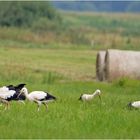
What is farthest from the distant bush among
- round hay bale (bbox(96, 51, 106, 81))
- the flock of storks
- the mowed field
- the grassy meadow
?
the flock of storks

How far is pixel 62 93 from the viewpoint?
686 inches

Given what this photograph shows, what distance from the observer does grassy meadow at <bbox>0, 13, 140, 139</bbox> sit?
1075 cm

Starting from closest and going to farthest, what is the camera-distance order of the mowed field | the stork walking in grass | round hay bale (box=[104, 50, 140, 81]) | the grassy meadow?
the mowed field
the grassy meadow
the stork walking in grass
round hay bale (box=[104, 50, 140, 81])

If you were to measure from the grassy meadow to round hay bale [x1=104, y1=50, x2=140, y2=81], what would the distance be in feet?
2.67

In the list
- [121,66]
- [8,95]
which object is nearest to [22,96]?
[8,95]

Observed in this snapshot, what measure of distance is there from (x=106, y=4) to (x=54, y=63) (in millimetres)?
135005

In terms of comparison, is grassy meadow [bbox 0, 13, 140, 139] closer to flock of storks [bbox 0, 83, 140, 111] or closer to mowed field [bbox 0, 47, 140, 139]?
mowed field [bbox 0, 47, 140, 139]

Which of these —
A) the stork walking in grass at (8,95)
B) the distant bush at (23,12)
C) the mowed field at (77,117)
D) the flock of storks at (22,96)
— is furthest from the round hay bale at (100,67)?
the distant bush at (23,12)

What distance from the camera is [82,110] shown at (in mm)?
12852

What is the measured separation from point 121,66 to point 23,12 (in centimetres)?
3168

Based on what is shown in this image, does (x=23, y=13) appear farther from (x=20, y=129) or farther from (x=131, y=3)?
(x=131, y=3)

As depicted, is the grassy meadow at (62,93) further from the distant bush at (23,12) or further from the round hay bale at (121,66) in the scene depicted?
the distant bush at (23,12)

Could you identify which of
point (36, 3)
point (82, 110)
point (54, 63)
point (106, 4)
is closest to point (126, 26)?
point (36, 3)

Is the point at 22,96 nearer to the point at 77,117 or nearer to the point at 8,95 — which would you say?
the point at 8,95
